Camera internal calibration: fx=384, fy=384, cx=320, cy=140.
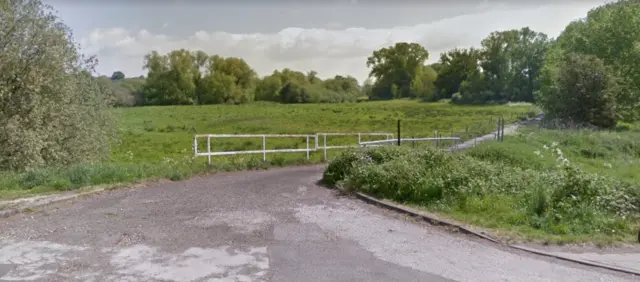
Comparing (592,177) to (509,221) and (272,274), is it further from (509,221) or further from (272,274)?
(272,274)

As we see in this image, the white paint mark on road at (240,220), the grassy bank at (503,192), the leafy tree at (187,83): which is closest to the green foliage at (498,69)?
the leafy tree at (187,83)

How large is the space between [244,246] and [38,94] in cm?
1036

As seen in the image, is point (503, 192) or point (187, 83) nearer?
point (503, 192)

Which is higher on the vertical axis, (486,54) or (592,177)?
(486,54)

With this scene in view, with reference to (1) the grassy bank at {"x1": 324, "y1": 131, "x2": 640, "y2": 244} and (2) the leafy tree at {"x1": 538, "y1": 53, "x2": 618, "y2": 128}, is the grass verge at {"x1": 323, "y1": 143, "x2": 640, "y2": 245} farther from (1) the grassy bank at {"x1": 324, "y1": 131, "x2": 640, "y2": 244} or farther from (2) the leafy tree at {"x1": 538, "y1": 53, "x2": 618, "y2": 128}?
(2) the leafy tree at {"x1": 538, "y1": 53, "x2": 618, "y2": 128}

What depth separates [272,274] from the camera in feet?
13.6

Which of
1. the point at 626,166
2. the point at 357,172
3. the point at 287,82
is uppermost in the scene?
the point at 287,82

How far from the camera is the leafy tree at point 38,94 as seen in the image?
10.7 meters

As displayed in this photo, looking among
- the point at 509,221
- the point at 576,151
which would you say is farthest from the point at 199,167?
the point at 576,151

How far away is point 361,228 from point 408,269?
161 cm

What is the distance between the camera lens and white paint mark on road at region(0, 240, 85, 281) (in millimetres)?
4105

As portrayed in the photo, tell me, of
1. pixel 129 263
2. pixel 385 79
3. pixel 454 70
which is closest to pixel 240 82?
pixel 385 79

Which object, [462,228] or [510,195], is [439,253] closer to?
[462,228]

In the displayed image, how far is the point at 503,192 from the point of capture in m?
7.23
